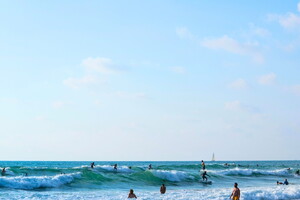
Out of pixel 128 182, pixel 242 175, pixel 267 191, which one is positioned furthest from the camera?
pixel 242 175

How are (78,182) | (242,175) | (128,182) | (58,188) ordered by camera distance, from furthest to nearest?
(242,175)
(128,182)
(78,182)
(58,188)

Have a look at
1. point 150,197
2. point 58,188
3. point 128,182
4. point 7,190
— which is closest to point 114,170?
point 128,182

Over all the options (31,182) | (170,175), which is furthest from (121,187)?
(170,175)

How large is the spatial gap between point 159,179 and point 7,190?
17.7 m

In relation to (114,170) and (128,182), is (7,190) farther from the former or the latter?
(114,170)

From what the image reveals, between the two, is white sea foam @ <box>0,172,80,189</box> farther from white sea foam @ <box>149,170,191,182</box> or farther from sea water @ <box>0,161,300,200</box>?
white sea foam @ <box>149,170,191,182</box>

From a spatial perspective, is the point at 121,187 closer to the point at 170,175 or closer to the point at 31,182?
the point at 31,182

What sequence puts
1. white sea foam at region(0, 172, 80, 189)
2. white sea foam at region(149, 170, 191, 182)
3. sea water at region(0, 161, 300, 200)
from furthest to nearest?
white sea foam at region(149, 170, 191, 182), white sea foam at region(0, 172, 80, 189), sea water at region(0, 161, 300, 200)

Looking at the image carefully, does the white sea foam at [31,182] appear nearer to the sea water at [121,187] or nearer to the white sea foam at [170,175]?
the sea water at [121,187]

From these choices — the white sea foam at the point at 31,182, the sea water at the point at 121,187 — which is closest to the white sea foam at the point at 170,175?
the sea water at the point at 121,187

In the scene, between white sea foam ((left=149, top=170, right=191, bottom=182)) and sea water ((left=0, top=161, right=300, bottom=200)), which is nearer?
sea water ((left=0, top=161, right=300, bottom=200))

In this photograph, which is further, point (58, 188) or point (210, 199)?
point (58, 188)

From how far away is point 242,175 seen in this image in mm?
57062

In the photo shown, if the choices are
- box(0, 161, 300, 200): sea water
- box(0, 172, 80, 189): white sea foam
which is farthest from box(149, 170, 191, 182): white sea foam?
box(0, 172, 80, 189): white sea foam
